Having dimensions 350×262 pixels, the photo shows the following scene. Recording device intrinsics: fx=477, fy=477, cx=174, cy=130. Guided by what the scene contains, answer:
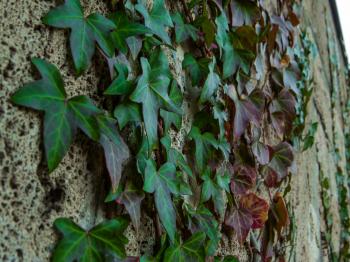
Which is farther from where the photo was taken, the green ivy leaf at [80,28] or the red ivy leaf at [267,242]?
the red ivy leaf at [267,242]

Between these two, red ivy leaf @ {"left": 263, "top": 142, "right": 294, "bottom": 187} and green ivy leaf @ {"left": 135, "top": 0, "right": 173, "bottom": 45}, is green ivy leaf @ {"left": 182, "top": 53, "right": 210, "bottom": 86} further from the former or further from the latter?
red ivy leaf @ {"left": 263, "top": 142, "right": 294, "bottom": 187}

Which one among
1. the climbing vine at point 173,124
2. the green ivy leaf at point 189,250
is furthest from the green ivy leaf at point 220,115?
the green ivy leaf at point 189,250

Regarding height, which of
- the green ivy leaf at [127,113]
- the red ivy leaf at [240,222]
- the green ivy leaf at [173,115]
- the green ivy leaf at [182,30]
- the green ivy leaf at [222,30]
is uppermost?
the green ivy leaf at [222,30]

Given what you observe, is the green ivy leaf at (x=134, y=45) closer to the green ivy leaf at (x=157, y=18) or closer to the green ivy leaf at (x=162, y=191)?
the green ivy leaf at (x=157, y=18)

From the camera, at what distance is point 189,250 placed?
72 cm

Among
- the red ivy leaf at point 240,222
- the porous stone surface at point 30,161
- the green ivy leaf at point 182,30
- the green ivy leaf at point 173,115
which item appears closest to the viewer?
the porous stone surface at point 30,161

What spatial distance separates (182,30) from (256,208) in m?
0.43

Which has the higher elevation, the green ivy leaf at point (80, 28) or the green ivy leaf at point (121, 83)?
the green ivy leaf at point (80, 28)

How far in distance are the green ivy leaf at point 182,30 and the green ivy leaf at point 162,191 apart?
274 millimetres

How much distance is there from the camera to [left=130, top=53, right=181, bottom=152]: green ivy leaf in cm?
65

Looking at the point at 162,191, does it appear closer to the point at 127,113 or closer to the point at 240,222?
the point at 127,113

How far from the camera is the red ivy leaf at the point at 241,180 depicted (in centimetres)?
99

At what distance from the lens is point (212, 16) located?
970 millimetres

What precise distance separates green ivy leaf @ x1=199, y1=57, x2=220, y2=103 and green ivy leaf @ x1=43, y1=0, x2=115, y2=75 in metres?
0.29
